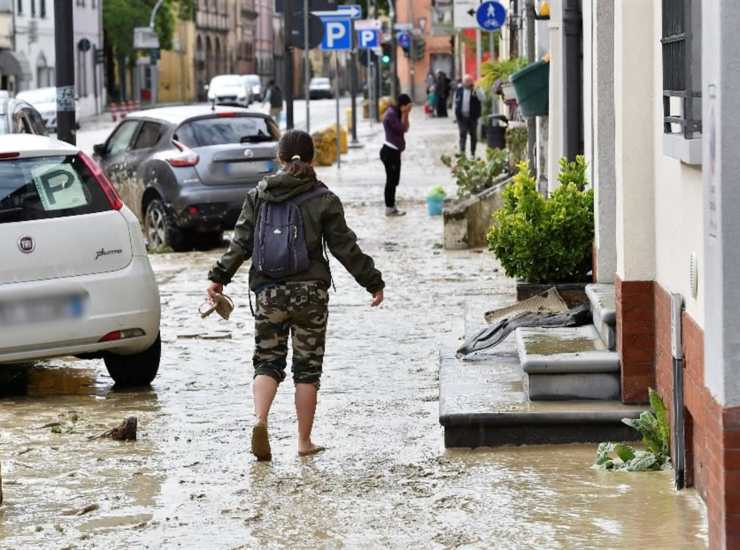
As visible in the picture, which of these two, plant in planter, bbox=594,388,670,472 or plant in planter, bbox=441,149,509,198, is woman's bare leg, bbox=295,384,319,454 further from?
plant in planter, bbox=441,149,509,198

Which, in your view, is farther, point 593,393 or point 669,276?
point 593,393

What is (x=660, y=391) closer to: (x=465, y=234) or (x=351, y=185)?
(x=465, y=234)

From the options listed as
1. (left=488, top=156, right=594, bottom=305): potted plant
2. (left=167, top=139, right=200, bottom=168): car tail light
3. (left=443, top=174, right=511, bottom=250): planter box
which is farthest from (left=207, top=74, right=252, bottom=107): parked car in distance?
(left=488, top=156, right=594, bottom=305): potted plant

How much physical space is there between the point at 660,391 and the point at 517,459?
0.72 m

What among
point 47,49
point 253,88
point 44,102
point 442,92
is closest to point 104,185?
point 44,102

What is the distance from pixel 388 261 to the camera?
740 inches

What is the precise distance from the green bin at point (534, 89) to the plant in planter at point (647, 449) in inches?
311

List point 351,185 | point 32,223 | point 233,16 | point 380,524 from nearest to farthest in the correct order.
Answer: point 380,524 < point 32,223 < point 351,185 < point 233,16

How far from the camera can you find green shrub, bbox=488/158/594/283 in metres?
12.3

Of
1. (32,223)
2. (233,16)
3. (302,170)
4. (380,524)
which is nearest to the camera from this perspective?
(380,524)

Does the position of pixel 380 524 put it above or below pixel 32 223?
below

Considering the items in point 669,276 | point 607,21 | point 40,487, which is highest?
point 607,21

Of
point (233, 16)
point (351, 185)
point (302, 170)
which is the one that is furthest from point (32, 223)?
point (233, 16)

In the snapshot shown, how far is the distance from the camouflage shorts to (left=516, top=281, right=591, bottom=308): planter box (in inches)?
127
